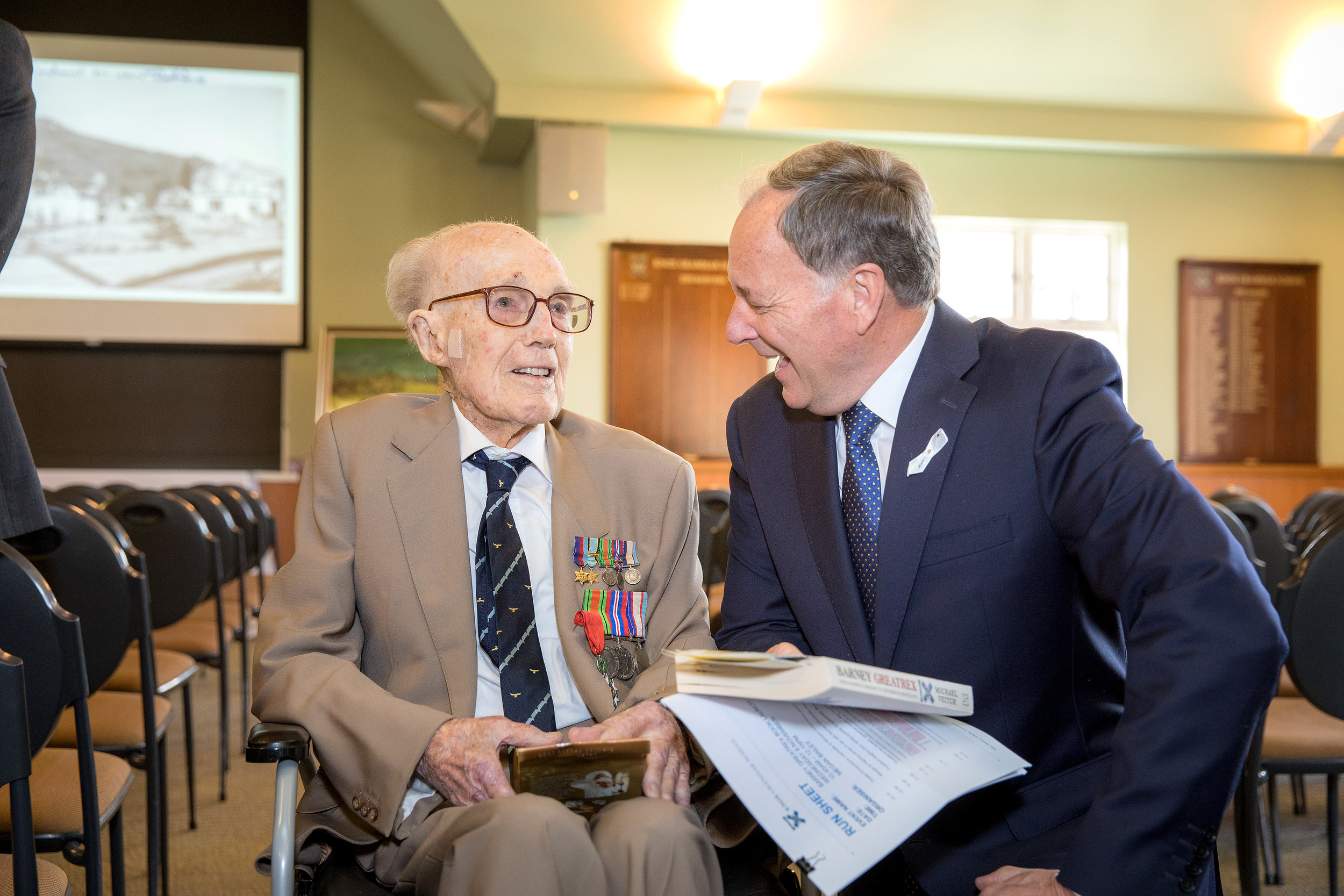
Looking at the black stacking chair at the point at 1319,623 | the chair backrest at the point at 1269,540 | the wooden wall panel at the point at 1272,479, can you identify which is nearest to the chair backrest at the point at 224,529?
the black stacking chair at the point at 1319,623

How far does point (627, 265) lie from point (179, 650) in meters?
4.55

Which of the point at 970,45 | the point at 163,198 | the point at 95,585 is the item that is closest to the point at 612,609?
the point at 95,585

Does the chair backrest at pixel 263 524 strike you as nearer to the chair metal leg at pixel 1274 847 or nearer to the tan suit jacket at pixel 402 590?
the tan suit jacket at pixel 402 590

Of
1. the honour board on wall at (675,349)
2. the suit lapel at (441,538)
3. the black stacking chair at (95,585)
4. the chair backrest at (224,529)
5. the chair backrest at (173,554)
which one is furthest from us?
the honour board on wall at (675,349)

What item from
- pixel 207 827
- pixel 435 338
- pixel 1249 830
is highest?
pixel 435 338

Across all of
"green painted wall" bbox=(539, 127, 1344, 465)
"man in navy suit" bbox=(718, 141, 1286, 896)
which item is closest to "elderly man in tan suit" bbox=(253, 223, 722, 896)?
"man in navy suit" bbox=(718, 141, 1286, 896)

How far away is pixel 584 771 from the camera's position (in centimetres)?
139

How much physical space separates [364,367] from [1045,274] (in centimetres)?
554

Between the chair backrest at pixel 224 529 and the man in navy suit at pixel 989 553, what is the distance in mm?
2854

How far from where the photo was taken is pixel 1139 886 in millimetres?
1117

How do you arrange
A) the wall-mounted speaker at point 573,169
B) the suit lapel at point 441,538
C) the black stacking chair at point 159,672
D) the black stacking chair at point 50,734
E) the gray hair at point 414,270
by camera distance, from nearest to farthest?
1. the black stacking chair at point 50,734
2. the suit lapel at point 441,538
3. the gray hair at point 414,270
4. the black stacking chair at point 159,672
5. the wall-mounted speaker at point 573,169

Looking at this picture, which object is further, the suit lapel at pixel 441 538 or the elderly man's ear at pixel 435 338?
the elderly man's ear at pixel 435 338

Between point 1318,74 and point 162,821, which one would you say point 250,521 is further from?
point 1318,74

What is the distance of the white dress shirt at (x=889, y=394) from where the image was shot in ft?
5.03
